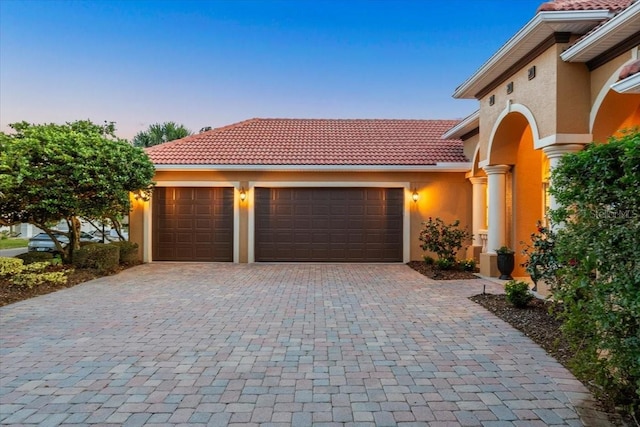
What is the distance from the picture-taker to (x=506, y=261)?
28.6 feet

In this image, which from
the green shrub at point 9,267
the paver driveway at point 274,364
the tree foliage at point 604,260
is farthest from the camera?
the green shrub at point 9,267

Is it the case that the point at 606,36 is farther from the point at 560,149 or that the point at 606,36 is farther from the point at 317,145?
the point at 317,145

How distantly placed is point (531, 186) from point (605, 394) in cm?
738

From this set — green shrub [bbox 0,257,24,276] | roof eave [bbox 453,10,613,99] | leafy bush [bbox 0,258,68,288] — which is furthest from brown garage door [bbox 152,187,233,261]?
roof eave [bbox 453,10,613,99]

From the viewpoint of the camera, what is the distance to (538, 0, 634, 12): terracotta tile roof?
19.0 feet

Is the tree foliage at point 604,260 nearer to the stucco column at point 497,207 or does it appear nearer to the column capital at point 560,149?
the column capital at point 560,149

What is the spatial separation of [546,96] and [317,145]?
7698 mm

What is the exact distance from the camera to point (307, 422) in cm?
270

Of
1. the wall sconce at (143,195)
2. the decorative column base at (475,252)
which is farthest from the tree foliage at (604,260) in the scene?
the wall sconce at (143,195)

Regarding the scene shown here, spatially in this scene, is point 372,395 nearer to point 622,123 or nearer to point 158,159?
point 622,123

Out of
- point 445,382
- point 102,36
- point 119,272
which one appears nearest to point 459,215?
point 445,382

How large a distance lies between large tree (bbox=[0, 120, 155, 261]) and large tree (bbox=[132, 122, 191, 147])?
16.7m

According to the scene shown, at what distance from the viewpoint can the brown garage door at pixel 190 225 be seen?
39.8ft

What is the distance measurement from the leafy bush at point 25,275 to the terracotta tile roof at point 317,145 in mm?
4731
